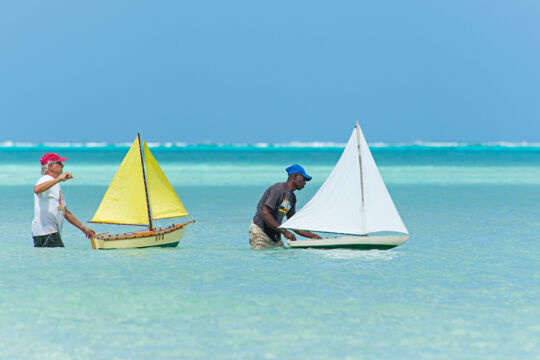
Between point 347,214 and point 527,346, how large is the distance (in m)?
5.52

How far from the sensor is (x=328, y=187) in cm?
1257

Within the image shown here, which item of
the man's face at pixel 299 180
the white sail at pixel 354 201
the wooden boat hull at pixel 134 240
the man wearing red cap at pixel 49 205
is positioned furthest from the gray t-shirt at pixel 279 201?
the man wearing red cap at pixel 49 205

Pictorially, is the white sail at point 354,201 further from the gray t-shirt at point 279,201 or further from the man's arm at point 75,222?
the man's arm at point 75,222

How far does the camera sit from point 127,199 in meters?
13.2

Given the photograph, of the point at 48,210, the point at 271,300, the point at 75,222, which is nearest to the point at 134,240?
the point at 75,222

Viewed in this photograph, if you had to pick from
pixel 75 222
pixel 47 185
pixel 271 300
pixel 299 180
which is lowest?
pixel 271 300

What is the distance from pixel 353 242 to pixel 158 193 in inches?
128

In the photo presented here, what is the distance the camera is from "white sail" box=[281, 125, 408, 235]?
1245 centimetres

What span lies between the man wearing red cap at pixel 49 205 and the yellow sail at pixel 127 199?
43.1 inches

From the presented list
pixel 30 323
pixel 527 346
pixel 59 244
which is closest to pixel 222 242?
pixel 59 244

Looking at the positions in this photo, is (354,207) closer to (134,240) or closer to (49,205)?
(134,240)

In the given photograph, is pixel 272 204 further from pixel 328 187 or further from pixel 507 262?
pixel 507 262

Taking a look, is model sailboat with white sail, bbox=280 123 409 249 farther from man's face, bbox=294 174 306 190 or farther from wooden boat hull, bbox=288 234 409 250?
man's face, bbox=294 174 306 190

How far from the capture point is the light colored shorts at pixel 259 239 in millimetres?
12547
